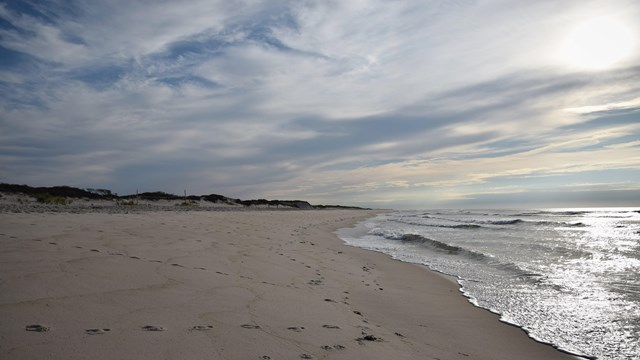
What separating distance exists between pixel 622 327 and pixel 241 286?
4.62 meters

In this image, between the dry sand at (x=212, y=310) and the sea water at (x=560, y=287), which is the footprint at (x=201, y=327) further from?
the sea water at (x=560, y=287)

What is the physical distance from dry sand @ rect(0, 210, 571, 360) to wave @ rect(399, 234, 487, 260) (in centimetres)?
373

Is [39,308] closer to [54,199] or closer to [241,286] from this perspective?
[241,286]

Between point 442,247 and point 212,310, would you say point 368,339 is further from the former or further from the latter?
point 442,247

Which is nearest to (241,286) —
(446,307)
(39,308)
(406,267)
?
(39,308)

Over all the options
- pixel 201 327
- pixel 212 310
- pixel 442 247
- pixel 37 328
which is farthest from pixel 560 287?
pixel 37 328

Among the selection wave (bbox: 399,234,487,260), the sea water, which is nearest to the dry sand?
the sea water

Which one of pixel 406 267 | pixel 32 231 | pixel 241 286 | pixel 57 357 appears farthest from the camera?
pixel 406 267

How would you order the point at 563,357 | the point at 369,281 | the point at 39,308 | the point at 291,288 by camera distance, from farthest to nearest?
the point at 369,281, the point at 291,288, the point at 563,357, the point at 39,308

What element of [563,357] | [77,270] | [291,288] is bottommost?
[563,357]

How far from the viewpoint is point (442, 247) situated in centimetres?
1273

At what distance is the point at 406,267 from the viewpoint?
913 centimetres

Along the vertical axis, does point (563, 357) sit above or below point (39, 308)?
below

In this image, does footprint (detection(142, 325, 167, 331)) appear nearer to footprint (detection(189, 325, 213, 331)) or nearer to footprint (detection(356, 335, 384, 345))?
footprint (detection(189, 325, 213, 331))
